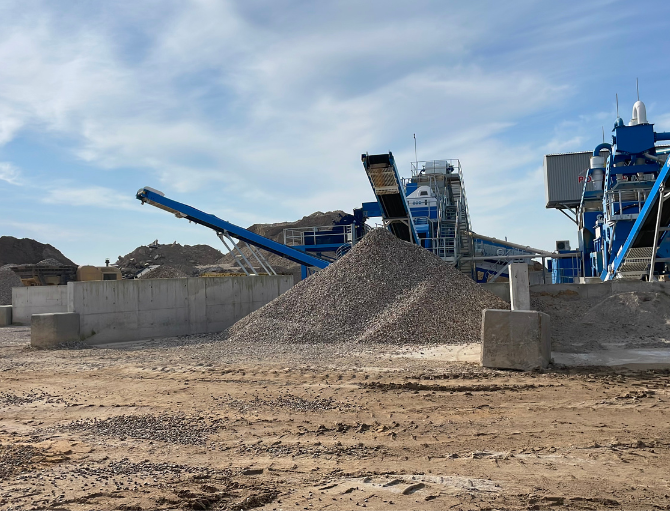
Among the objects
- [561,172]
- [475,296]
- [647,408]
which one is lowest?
[647,408]

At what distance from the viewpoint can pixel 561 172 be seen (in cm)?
2823

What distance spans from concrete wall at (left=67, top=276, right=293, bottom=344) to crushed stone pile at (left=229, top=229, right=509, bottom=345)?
198 centimetres

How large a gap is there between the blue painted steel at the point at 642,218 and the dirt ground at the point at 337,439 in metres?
6.03

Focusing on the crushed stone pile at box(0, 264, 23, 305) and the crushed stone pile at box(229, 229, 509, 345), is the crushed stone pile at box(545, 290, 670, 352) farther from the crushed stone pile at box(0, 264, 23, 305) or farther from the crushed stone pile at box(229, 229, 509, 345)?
the crushed stone pile at box(0, 264, 23, 305)

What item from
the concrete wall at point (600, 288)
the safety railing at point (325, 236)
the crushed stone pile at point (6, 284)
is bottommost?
the concrete wall at point (600, 288)

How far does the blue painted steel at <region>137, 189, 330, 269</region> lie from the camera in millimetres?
19281

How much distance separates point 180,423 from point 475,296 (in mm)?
8581

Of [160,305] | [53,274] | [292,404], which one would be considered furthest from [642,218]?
[53,274]

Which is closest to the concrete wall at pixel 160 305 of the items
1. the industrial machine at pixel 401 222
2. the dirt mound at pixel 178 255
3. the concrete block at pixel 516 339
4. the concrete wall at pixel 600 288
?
the industrial machine at pixel 401 222

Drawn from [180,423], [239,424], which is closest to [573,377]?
[239,424]

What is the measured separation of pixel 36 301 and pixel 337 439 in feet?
59.8

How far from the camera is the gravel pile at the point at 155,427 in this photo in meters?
5.14

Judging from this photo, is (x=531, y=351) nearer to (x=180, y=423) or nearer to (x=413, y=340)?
(x=413, y=340)

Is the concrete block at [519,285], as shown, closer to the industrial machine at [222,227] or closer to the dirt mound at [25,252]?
the industrial machine at [222,227]
